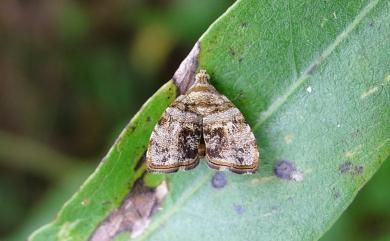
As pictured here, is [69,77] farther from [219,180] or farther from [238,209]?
[238,209]

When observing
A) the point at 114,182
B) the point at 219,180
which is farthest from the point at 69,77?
the point at 219,180

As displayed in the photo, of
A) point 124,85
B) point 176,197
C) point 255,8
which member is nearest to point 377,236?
point 176,197

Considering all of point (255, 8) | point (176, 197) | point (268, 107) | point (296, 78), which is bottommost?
point (176, 197)

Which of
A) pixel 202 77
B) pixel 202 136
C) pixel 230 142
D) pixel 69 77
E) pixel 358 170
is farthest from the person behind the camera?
pixel 69 77

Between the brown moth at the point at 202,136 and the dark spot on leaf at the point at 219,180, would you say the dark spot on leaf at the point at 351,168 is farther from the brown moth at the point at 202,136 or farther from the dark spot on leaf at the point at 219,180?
the dark spot on leaf at the point at 219,180

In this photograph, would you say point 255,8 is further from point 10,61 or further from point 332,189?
point 10,61

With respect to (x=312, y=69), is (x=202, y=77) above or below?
below
